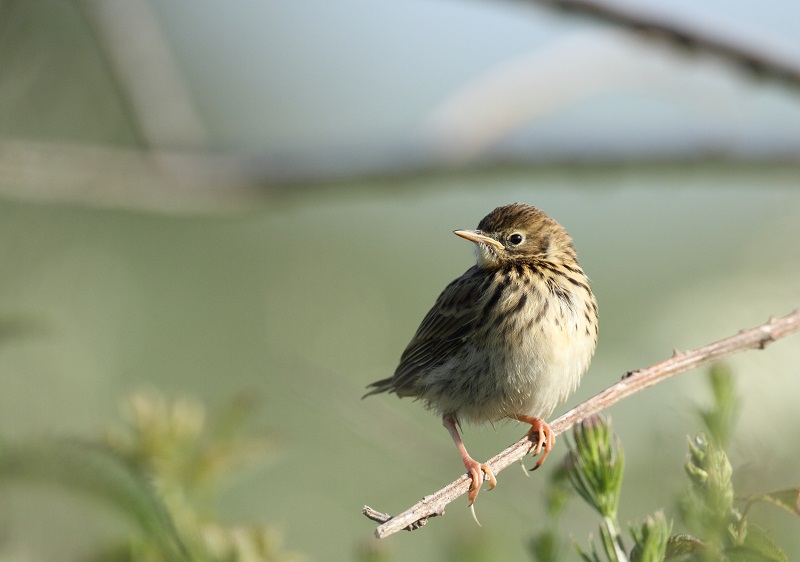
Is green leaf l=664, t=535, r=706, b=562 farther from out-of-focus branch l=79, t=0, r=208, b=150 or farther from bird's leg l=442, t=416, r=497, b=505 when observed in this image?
out-of-focus branch l=79, t=0, r=208, b=150

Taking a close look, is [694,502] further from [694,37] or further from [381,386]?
[381,386]

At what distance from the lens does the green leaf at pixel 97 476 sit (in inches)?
44.2

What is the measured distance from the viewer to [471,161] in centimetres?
316

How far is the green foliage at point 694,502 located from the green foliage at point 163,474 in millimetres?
406

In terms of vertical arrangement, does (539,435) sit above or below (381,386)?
below

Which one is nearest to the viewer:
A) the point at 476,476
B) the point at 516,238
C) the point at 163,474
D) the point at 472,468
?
the point at 163,474

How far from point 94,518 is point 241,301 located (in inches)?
180

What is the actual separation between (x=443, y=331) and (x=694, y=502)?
2621 mm

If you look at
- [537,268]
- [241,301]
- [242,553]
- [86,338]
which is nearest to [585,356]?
[537,268]

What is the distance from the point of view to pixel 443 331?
3.53 metres

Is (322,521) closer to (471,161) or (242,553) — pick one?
(471,161)

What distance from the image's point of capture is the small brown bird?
10.6 ft

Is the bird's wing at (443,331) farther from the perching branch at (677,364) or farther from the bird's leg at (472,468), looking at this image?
the perching branch at (677,364)

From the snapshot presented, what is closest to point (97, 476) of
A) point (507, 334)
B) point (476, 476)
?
point (476, 476)
